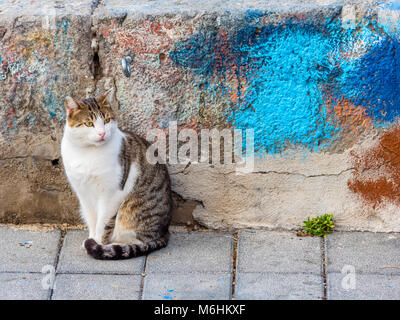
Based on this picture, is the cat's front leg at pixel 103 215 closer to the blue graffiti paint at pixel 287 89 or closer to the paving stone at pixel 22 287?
the paving stone at pixel 22 287

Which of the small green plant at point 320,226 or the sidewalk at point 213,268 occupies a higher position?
the small green plant at point 320,226

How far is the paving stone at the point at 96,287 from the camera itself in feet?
11.9

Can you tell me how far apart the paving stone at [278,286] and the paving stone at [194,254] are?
0.18 metres

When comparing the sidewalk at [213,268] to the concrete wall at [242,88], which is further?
the concrete wall at [242,88]

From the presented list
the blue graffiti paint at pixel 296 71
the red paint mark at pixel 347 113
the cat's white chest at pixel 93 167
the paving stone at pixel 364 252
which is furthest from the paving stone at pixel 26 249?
the red paint mark at pixel 347 113

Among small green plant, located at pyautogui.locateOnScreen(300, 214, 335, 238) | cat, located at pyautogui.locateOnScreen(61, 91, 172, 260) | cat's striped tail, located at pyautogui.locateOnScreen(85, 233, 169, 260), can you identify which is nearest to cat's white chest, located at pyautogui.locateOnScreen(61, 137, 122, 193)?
cat, located at pyautogui.locateOnScreen(61, 91, 172, 260)

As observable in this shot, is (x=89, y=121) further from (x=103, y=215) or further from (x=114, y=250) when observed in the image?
(x=114, y=250)

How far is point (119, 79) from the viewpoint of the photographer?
4141 mm

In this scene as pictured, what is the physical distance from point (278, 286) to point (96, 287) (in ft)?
3.33

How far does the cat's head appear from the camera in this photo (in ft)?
12.5

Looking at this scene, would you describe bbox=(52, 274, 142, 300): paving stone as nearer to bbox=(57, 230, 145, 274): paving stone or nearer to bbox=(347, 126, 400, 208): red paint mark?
bbox=(57, 230, 145, 274): paving stone

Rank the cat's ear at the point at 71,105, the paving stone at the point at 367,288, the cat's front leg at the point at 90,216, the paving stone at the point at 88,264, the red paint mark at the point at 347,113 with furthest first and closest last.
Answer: the cat's front leg at the point at 90,216
the red paint mark at the point at 347,113
the paving stone at the point at 88,264
the cat's ear at the point at 71,105
the paving stone at the point at 367,288

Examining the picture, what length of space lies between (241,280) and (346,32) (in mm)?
1570

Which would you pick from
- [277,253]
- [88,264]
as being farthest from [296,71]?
[88,264]
